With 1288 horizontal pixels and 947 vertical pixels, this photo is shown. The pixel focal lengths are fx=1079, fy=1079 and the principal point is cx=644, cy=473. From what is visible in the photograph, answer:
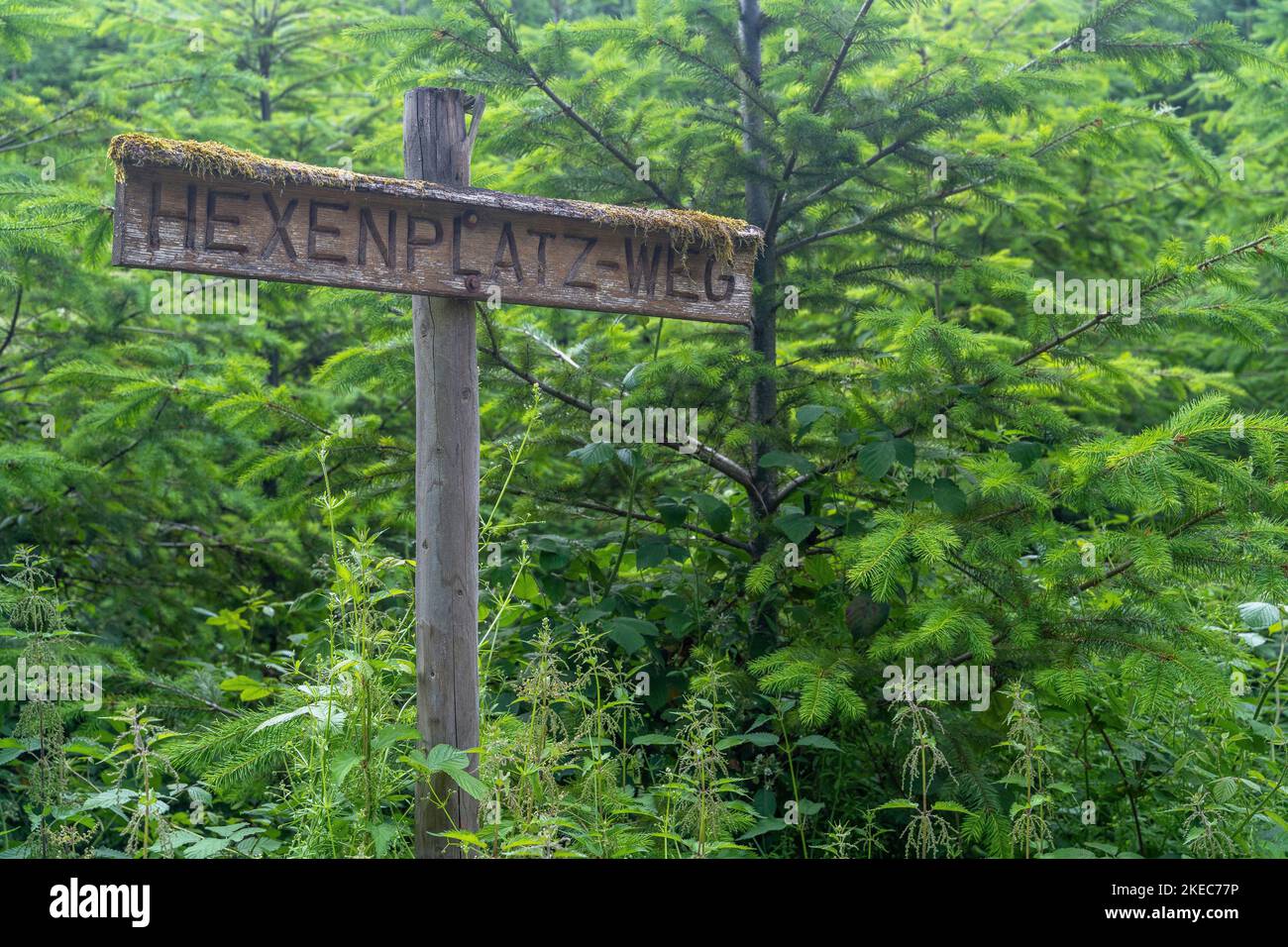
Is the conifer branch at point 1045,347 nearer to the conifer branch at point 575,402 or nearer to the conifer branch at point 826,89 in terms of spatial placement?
the conifer branch at point 575,402

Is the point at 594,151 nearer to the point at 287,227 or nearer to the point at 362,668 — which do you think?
the point at 287,227

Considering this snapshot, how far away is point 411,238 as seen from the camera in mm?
2891

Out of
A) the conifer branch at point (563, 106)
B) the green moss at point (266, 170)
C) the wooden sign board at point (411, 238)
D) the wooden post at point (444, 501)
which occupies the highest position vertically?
the conifer branch at point (563, 106)

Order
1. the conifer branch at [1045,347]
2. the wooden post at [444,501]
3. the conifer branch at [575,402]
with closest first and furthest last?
the wooden post at [444,501], the conifer branch at [1045,347], the conifer branch at [575,402]

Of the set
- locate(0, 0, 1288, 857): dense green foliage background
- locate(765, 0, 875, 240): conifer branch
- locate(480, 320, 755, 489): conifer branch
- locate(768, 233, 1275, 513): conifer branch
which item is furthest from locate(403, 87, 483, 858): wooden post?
locate(765, 0, 875, 240): conifer branch

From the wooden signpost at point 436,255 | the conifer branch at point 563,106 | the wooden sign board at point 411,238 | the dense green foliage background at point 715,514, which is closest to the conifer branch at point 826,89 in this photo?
the dense green foliage background at point 715,514

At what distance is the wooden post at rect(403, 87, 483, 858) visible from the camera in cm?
293

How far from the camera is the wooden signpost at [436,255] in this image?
8.70 feet

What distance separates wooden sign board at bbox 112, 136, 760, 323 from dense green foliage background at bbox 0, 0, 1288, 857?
645mm

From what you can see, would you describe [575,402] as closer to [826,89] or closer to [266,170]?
[826,89]

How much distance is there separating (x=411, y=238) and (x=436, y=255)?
0.25 feet

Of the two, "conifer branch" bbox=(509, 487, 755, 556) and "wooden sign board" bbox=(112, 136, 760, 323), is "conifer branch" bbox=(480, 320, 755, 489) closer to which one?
"conifer branch" bbox=(509, 487, 755, 556)

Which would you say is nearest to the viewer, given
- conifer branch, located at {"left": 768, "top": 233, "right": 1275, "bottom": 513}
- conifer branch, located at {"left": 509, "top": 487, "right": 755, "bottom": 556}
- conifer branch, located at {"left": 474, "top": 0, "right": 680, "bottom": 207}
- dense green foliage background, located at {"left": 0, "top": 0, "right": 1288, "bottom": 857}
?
dense green foliage background, located at {"left": 0, "top": 0, "right": 1288, "bottom": 857}

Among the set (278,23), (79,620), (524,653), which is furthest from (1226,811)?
(278,23)
